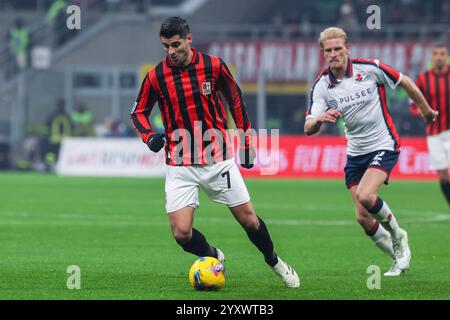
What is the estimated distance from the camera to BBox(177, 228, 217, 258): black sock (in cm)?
989

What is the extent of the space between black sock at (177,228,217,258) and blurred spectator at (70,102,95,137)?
24597 mm

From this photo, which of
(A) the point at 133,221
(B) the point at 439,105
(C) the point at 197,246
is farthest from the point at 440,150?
(C) the point at 197,246

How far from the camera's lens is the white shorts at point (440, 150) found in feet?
53.5

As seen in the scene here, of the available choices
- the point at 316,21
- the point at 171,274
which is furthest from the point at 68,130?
the point at 171,274

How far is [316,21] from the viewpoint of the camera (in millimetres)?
37344

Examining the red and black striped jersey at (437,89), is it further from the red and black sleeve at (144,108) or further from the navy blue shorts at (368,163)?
→ the red and black sleeve at (144,108)

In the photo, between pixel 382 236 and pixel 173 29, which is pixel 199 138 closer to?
pixel 173 29

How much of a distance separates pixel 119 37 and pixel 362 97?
91.4 ft

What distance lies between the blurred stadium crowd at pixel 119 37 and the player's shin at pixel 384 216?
73.5 feet

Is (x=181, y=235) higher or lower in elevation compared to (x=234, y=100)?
lower

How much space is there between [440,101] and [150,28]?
22.2 metres

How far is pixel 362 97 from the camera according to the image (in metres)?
10.8

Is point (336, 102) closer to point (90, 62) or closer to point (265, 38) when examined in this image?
point (265, 38)

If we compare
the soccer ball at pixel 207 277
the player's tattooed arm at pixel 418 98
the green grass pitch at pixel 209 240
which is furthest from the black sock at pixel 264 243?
the player's tattooed arm at pixel 418 98
